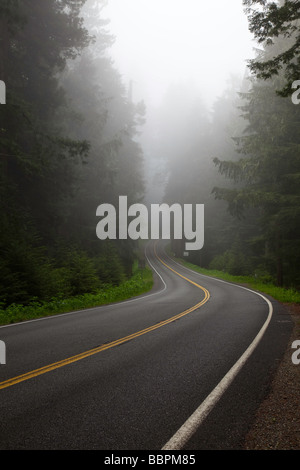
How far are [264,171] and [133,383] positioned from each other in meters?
17.6

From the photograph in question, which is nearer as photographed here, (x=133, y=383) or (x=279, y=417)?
(x=279, y=417)

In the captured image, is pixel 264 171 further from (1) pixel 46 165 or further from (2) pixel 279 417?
(2) pixel 279 417

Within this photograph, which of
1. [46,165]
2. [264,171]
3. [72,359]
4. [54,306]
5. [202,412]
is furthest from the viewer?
[264,171]

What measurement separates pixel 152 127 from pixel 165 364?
84286 millimetres

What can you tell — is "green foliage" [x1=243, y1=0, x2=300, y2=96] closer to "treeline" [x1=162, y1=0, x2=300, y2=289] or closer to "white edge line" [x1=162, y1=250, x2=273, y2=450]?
"treeline" [x1=162, y1=0, x2=300, y2=289]

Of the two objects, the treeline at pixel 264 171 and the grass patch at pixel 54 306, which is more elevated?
the treeline at pixel 264 171

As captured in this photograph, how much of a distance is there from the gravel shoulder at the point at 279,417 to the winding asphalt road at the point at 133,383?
0.13 m

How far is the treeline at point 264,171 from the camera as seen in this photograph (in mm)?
8117

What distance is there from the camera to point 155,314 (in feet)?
35.2

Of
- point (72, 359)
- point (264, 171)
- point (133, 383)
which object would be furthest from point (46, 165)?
point (264, 171)

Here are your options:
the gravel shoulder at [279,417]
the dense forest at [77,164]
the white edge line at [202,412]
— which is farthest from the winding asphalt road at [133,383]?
the dense forest at [77,164]

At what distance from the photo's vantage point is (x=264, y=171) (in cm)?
1878

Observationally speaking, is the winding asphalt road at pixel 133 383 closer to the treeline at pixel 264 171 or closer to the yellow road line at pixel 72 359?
the yellow road line at pixel 72 359

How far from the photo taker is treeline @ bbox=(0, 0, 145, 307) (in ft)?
41.0
